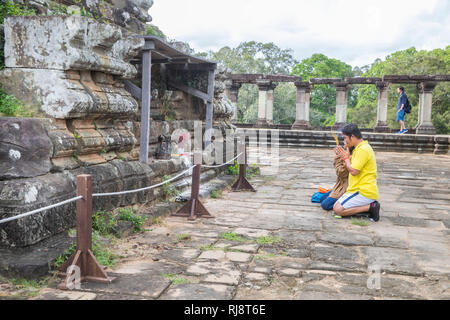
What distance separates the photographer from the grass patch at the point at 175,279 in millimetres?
3332

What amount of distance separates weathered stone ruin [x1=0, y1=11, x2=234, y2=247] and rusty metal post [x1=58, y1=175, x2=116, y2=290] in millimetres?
400

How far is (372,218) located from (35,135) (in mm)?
4188

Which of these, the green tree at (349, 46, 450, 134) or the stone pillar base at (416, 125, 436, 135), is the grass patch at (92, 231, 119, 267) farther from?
the green tree at (349, 46, 450, 134)

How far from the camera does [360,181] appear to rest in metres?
5.74

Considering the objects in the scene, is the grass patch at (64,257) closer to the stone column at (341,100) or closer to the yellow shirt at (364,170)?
the yellow shirt at (364,170)

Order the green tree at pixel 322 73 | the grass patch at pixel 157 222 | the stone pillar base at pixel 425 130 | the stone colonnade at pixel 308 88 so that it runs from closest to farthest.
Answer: the grass patch at pixel 157 222
the stone pillar base at pixel 425 130
the stone colonnade at pixel 308 88
the green tree at pixel 322 73

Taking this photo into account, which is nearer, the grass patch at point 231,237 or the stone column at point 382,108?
the grass patch at point 231,237

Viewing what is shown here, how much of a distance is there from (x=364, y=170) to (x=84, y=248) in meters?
3.79

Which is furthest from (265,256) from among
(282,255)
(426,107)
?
(426,107)

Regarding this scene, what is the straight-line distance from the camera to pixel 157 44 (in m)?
5.46

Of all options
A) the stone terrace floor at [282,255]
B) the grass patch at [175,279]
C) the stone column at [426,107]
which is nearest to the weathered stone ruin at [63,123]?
the stone terrace floor at [282,255]
